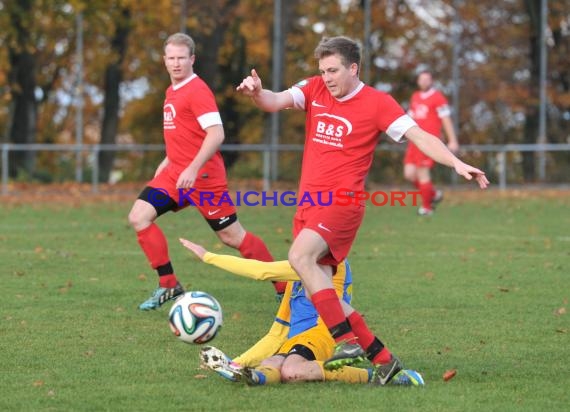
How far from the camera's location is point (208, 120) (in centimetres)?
961

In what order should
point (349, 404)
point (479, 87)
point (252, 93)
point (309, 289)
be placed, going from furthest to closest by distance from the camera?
point (479, 87) → point (252, 93) → point (309, 289) → point (349, 404)

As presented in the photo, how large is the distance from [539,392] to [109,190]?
2033cm

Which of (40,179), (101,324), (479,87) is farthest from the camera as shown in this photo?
(479,87)

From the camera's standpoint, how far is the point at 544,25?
30859 mm

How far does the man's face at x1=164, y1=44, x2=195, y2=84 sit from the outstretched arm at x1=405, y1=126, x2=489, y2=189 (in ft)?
10.8

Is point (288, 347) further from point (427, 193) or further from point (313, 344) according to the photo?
point (427, 193)

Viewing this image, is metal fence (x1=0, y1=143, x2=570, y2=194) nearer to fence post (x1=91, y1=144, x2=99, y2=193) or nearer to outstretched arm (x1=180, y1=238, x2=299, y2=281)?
fence post (x1=91, y1=144, x2=99, y2=193)

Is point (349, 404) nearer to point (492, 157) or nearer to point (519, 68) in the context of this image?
point (492, 157)

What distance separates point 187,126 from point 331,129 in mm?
3145

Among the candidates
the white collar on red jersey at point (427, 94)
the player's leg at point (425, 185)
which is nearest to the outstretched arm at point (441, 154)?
the player's leg at point (425, 185)

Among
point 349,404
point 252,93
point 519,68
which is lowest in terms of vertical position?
point 349,404

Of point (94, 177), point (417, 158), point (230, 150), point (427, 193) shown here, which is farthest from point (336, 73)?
point (230, 150)

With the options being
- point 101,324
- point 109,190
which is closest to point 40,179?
point 109,190

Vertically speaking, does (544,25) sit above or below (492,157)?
above
